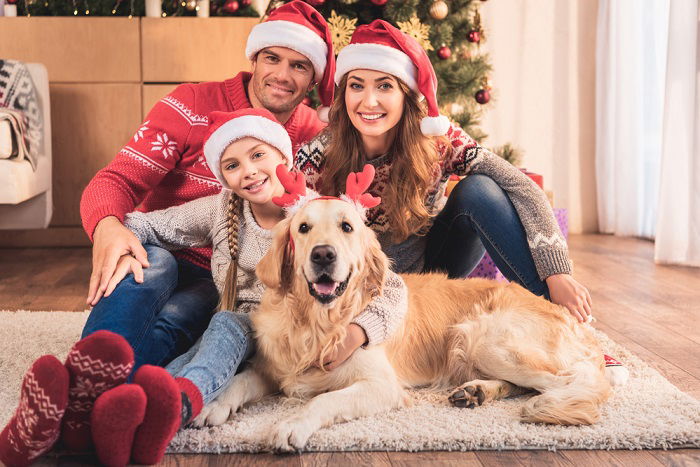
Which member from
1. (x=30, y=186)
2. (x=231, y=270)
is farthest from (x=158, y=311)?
(x=30, y=186)

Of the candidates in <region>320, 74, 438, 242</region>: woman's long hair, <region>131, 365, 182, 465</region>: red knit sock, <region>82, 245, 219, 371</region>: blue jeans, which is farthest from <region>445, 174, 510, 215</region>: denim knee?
<region>131, 365, 182, 465</region>: red knit sock

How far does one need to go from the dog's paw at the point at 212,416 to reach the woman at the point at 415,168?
869 mm

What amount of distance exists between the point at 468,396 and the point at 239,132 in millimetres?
977

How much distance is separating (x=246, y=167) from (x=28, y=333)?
3.76 feet

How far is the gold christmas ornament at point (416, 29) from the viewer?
3893mm

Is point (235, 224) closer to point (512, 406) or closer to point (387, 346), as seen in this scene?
point (387, 346)

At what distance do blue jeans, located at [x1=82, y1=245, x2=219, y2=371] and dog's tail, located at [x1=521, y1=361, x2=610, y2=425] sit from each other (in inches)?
38.2

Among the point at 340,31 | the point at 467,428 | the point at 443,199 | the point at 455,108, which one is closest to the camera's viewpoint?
the point at 467,428

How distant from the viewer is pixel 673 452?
1.67 meters

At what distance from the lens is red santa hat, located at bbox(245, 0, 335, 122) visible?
2.57 m

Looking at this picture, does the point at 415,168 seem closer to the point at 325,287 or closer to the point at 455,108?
the point at 325,287

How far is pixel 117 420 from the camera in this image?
4.71 ft

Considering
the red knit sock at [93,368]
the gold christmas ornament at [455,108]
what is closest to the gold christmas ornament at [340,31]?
the gold christmas ornament at [455,108]

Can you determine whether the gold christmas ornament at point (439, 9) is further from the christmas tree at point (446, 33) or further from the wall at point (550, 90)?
the wall at point (550, 90)
